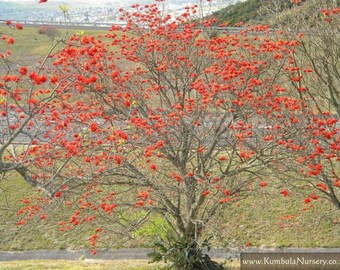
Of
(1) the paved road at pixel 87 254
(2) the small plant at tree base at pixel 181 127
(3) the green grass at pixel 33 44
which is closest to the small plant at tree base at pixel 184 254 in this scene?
(2) the small plant at tree base at pixel 181 127

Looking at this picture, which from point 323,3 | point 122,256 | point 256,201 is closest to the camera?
point 323,3

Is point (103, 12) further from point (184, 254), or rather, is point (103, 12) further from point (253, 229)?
point (184, 254)

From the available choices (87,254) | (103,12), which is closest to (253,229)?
(87,254)

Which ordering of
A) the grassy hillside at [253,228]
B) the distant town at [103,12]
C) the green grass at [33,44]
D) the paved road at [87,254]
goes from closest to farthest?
1. the paved road at [87,254]
2. the grassy hillside at [253,228]
3. the distant town at [103,12]
4. the green grass at [33,44]

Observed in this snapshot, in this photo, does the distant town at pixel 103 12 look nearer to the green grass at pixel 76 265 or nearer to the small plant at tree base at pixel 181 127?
the small plant at tree base at pixel 181 127

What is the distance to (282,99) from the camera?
10805 mm

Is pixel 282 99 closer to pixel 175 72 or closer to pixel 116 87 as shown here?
pixel 175 72

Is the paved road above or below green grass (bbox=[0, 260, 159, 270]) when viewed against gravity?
below

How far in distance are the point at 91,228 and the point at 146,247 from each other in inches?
81.8

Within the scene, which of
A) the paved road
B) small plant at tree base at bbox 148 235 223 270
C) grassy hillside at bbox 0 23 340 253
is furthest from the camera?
grassy hillside at bbox 0 23 340 253

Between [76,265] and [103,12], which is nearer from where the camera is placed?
[76,265]

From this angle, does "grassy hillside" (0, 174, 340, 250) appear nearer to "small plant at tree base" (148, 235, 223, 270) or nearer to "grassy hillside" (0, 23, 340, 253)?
"grassy hillside" (0, 23, 340, 253)

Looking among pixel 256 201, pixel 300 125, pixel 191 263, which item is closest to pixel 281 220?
pixel 256 201

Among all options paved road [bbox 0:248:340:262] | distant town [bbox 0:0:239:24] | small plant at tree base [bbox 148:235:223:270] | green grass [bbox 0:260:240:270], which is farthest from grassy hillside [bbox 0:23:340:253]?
distant town [bbox 0:0:239:24]
